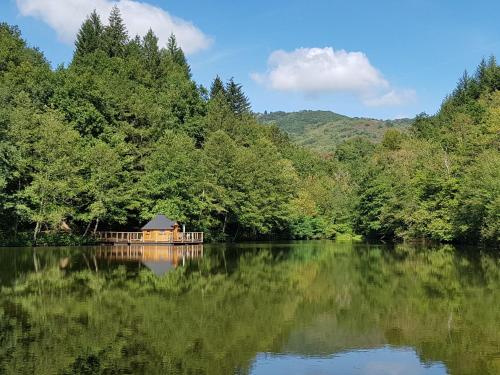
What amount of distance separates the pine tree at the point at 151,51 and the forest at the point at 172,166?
251 millimetres

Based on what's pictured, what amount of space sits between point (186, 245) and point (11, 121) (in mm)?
19951

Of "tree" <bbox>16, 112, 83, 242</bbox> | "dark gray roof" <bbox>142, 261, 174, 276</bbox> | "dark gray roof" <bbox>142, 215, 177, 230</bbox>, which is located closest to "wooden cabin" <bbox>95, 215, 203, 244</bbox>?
"dark gray roof" <bbox>142, 215, 177, 230</bbox>

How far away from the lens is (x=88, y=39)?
8894 cm

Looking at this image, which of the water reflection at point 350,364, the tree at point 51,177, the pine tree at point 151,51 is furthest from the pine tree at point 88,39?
the water reflection at point 350,364

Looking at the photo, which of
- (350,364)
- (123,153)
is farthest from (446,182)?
(350,364)

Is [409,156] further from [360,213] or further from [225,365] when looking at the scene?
[225,365]

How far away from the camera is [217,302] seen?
18609 mm

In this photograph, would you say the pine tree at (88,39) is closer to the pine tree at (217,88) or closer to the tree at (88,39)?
the tree at (88,39)

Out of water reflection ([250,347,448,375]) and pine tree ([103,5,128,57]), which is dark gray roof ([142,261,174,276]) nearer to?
water reflection ([250,347,448,375])

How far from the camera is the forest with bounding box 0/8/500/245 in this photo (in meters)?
51.8

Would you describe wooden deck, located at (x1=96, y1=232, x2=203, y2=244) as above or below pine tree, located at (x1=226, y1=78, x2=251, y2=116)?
below

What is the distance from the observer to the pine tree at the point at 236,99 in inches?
3908

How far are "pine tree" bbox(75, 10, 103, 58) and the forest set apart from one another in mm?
188

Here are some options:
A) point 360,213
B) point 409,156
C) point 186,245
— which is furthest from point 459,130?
point 186,245
